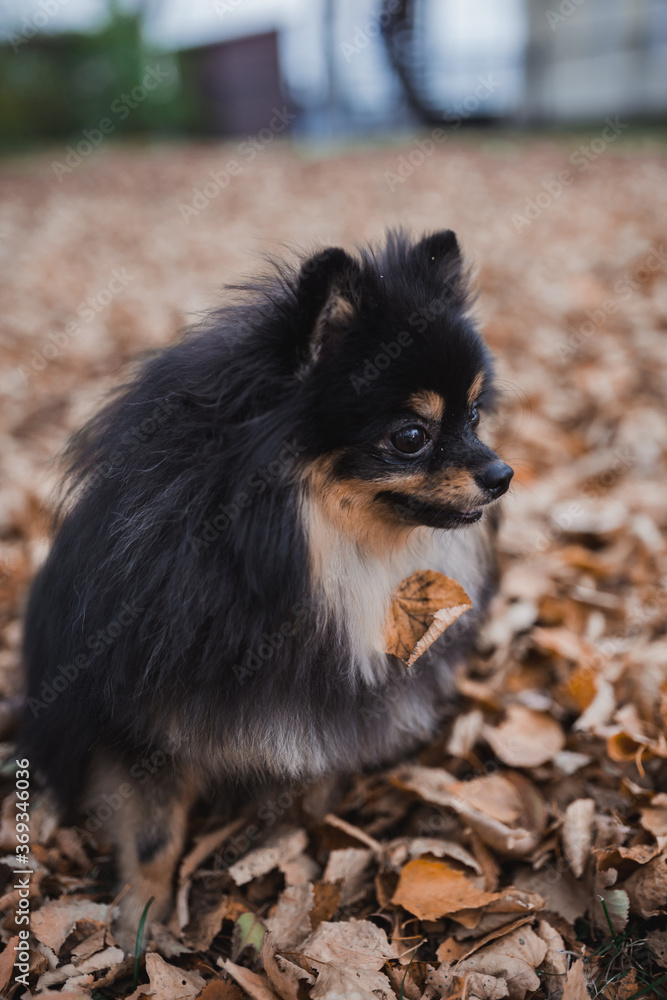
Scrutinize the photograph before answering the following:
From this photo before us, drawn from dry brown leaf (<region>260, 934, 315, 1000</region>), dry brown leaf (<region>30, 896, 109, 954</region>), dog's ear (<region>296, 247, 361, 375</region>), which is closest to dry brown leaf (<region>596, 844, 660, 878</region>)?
dry brown leaf (<region>260, 934, 315, 1000</region>)

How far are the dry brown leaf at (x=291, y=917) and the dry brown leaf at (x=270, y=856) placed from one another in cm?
11

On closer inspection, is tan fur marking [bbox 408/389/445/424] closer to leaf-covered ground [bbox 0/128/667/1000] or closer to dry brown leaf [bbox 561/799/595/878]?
leaf-covered ground [bbox 0/128/667/1000]

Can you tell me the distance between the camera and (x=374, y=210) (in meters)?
10.7

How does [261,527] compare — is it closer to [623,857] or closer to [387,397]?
[387,397]

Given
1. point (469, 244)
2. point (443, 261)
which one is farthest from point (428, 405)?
point (469, 244)

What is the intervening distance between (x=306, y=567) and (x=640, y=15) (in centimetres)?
2167

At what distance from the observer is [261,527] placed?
6.10ft

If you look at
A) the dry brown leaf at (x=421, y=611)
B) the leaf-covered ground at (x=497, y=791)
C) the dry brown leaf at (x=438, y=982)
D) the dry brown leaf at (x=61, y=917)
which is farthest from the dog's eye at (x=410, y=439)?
the dry brown leaf at (x=61, y=917)

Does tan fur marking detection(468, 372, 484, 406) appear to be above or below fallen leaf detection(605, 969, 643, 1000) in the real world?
above

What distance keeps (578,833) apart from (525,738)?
428 millimetres

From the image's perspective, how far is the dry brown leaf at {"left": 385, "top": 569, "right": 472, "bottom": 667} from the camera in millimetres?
2166

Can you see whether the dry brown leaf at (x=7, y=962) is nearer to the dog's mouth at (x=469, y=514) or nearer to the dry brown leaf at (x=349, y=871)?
the dry brown leaf at (x=349, y=871)

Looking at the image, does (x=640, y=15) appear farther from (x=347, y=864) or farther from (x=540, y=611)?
(x=347, y=864)

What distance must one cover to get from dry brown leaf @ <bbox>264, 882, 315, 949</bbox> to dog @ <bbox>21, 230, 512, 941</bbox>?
0.34 meters
